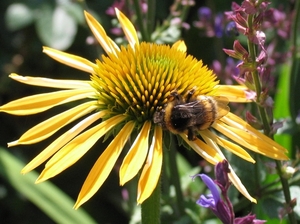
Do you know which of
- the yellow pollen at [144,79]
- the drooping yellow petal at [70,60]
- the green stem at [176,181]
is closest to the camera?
the yellow pollen at [144,79]

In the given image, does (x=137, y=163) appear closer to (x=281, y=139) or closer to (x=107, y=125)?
(x=107, y=125)

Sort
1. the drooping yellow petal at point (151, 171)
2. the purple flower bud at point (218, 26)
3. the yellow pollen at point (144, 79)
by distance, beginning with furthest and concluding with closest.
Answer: the purple flower bud at point (218, 26) → the yellow pollen at point (144, 79) → the drooping yellow petal at point (151, 171)

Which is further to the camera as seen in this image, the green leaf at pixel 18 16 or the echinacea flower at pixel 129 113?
the green leaf at pixel 18 16

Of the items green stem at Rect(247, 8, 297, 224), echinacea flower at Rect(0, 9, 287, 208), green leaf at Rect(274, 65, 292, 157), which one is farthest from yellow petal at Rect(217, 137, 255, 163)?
green leaf at Rect(274, 65, 292, 157)

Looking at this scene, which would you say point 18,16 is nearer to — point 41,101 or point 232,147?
point 41,101

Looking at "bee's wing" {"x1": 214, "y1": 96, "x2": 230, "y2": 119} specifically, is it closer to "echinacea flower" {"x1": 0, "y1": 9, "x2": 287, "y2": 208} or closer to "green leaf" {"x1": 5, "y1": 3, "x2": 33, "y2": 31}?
"echinacea flower" {"x1": 0, "y1": 9, "x2": 287, "y2": 208}

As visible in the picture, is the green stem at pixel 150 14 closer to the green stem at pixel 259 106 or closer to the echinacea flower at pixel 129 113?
the echinacea flower at pixel 129 113

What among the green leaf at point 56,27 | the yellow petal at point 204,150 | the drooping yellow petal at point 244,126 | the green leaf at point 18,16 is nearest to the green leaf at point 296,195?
the drooping yellow petal at point 244,126
